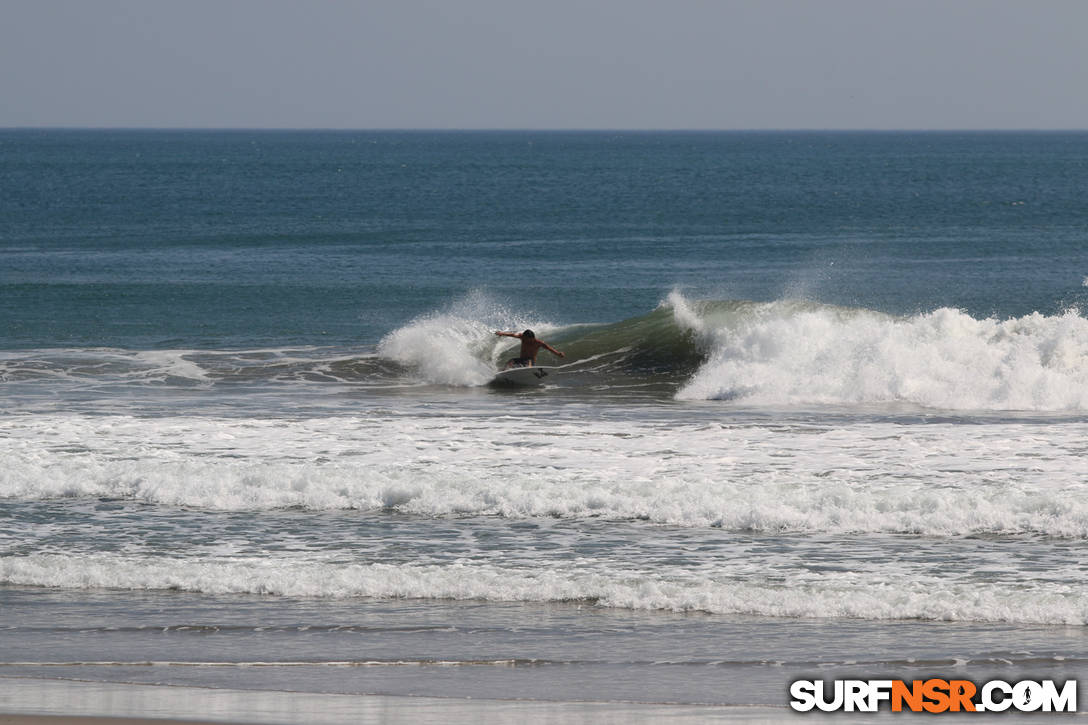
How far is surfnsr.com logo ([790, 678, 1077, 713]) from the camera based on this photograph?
297 inches

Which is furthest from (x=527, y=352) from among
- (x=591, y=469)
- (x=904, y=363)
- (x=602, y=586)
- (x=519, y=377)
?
(x=602, y=586)

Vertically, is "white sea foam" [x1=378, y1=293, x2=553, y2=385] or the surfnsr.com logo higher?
"white sea foam" [x1=378, y1=293, x2=553, y2=385]

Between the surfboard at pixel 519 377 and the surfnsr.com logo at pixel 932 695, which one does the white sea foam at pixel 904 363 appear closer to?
the surfboard at pixel 519 377

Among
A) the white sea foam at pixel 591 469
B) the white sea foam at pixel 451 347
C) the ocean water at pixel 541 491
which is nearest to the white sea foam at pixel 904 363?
the ocean water at pixel 541 491

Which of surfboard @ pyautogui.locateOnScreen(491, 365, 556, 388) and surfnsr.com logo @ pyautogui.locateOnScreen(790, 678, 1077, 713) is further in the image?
surfboard @ pyautogui.locateOnScreen(491, 365, 556, 388)

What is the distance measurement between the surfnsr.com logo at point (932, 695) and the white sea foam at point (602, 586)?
59.0 inches

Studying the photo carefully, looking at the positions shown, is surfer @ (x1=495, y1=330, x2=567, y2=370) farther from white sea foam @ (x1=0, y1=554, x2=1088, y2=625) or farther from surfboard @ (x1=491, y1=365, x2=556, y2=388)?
white sea foam @ (x1=0, y1=554, x2=1088, y2=625)

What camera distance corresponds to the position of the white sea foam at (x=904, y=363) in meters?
20.3

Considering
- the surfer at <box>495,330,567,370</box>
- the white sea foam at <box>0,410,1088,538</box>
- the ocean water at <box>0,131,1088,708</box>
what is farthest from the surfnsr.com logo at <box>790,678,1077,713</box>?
the surfer at <box>495,330,567,370</box>

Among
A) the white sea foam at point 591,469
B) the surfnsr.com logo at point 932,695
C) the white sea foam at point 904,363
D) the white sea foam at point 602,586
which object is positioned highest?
the white sea foam at point 904,363

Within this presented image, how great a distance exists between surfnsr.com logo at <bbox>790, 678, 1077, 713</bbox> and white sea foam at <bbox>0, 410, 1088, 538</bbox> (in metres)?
4.13

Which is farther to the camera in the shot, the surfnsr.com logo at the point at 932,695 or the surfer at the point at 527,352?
the surfer at the point at 527,352

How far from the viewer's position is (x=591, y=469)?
571 inches

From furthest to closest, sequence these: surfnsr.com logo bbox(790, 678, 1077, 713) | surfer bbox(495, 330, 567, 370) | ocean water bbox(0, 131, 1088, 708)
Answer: surfer bbox(495, 330, 567, 370)
ocean water bbox(0, 131, 1088, 708)
surfnsr.com logo bbox(790, 678, 1077, 713)
